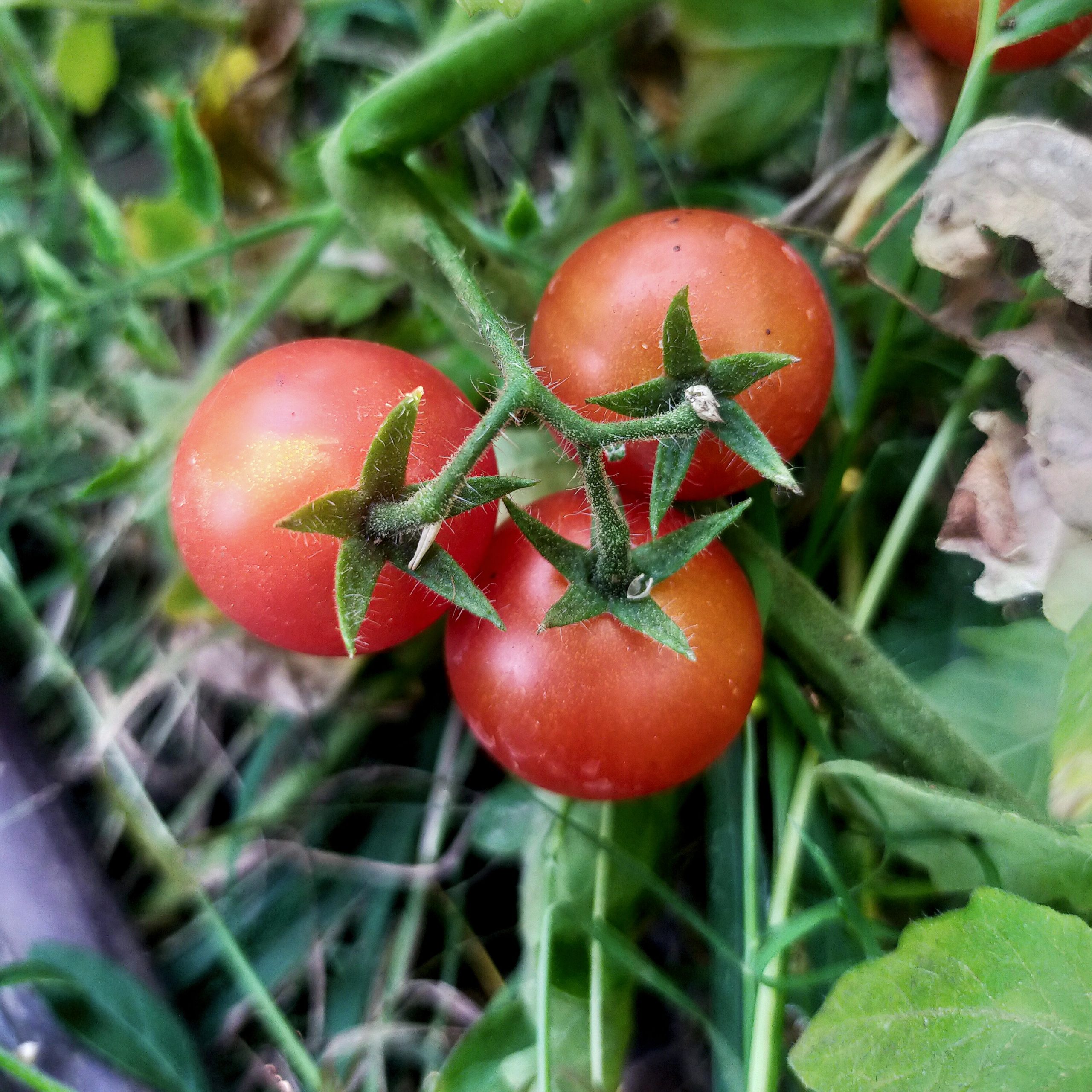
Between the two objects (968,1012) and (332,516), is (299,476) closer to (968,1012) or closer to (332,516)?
(332,516)

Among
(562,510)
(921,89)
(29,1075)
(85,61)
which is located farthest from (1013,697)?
(85,61)

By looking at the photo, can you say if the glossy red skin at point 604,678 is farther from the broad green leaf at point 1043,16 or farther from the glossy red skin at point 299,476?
the broad green leaf at point 1043,16

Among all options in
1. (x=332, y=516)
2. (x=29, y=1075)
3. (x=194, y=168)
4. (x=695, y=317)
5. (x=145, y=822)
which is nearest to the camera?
(x=332, y=516)

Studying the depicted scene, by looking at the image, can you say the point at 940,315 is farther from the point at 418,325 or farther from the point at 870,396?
the point at 418,325

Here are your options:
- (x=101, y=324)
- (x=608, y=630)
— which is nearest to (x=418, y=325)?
(x=101, y=324)

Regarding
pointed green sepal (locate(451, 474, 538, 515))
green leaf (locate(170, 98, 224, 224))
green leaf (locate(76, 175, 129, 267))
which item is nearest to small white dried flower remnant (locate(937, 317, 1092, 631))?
pointed green sepal (locate(451, 474, 538, 515))

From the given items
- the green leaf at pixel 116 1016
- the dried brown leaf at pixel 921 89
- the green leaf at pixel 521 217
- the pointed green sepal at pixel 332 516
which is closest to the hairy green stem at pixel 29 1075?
the green leaf at pixel 116 1016
